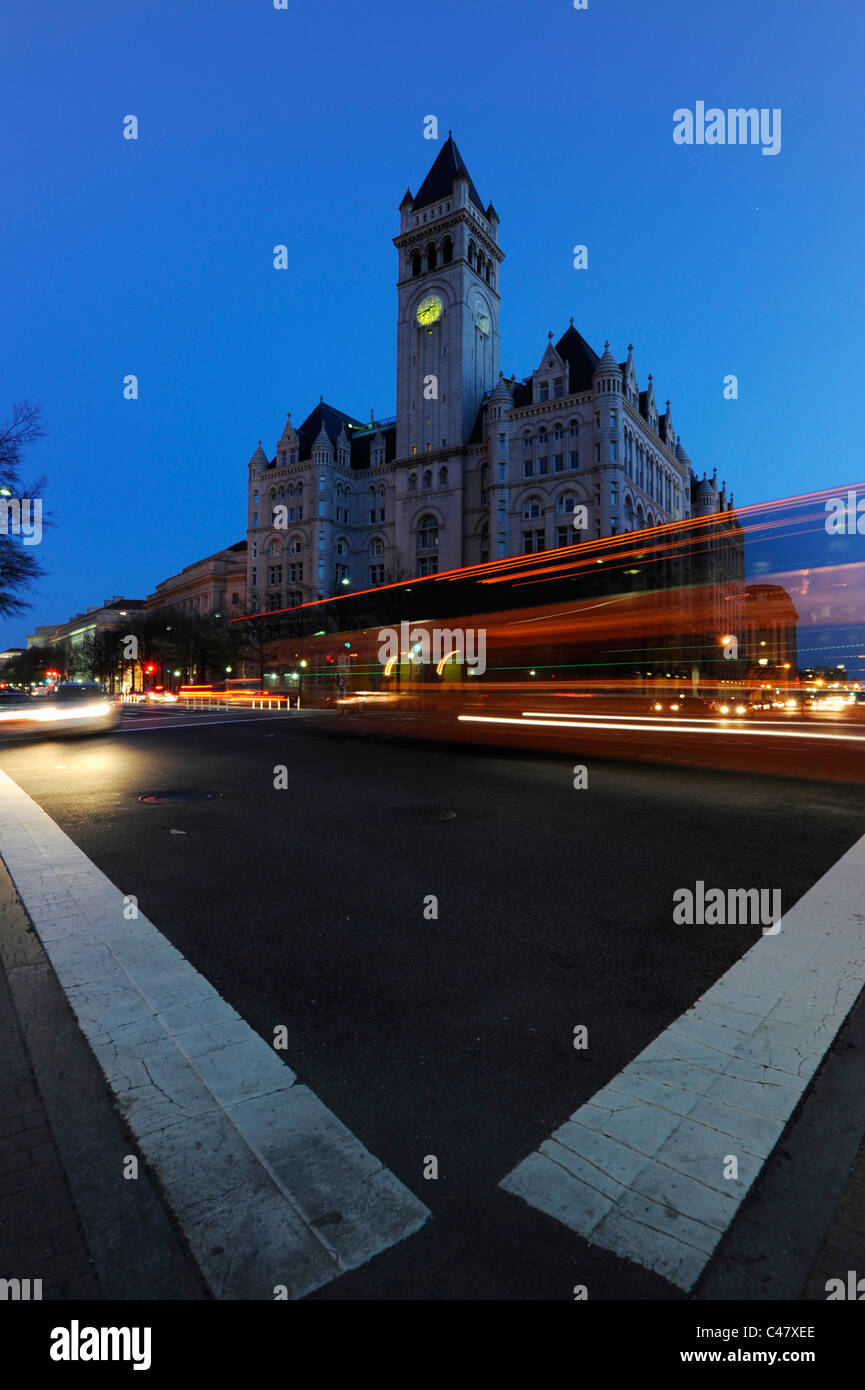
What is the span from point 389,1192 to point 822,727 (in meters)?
22.5

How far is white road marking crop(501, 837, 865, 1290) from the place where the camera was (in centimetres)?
205

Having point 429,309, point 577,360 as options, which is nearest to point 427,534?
point 577,360

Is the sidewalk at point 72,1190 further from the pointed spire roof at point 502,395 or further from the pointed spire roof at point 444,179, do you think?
the pointed spire roof at point 444,179

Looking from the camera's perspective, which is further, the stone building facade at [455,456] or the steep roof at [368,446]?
the steep roof at [368,446]

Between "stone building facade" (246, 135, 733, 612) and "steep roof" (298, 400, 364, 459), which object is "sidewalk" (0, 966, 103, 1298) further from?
"steep roof" (298, 400, 364, 459)

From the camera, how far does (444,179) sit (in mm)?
71250

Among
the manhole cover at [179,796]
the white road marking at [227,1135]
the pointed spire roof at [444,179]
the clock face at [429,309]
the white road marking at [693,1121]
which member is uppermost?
the pointed spire roof at [444,179]

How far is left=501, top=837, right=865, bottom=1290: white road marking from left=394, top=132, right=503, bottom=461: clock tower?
71.6m

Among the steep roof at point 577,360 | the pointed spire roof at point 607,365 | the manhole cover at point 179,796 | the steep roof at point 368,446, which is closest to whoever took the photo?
the manhole cover at point 179,796

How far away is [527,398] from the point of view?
218ft

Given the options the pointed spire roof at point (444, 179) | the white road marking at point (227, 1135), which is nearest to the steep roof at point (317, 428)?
the pointed spire roof at point (444, 179)

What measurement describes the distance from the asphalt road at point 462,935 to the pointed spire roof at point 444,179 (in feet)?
278

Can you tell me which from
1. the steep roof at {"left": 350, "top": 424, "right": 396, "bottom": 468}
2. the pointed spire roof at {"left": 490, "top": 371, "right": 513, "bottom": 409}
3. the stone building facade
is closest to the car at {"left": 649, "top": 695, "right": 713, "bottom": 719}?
the stone building facade

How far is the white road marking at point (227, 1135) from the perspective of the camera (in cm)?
195
